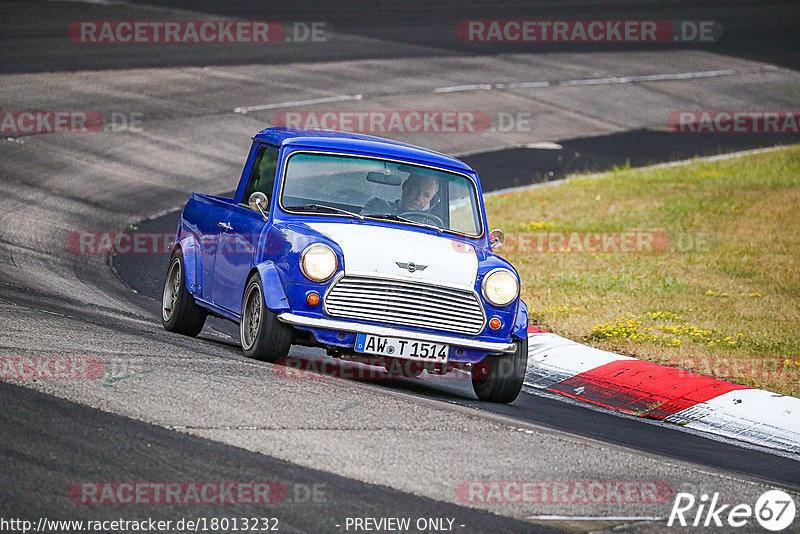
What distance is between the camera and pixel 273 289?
8.15m

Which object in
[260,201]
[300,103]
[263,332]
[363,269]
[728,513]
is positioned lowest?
[728,513]

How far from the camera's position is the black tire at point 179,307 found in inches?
388

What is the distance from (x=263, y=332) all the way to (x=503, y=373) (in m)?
1.73

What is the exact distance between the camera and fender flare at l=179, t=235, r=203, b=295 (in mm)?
9695

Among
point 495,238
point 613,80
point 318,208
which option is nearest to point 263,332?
point 318,208

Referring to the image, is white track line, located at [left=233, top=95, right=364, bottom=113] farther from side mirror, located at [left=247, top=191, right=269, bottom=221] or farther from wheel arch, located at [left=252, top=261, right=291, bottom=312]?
wheel arch, located at [left=252, top=261, right=291, bottom=312]

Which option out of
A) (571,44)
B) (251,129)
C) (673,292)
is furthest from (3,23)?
(673,292)

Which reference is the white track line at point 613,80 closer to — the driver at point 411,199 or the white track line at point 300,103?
the white track line at point 300,103

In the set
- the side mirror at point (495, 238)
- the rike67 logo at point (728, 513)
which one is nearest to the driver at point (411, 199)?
the side mirror at point (495, 238)

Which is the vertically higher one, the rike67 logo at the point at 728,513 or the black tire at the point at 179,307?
the black tire at the point at 179,307

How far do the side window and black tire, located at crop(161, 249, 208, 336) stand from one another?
89 centimetres

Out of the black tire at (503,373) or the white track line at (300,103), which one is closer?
the black tire at (503,373)

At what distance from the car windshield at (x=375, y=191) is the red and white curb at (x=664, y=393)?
1554 mm

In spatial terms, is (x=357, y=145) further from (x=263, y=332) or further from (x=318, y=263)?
(x=263, y=332)
